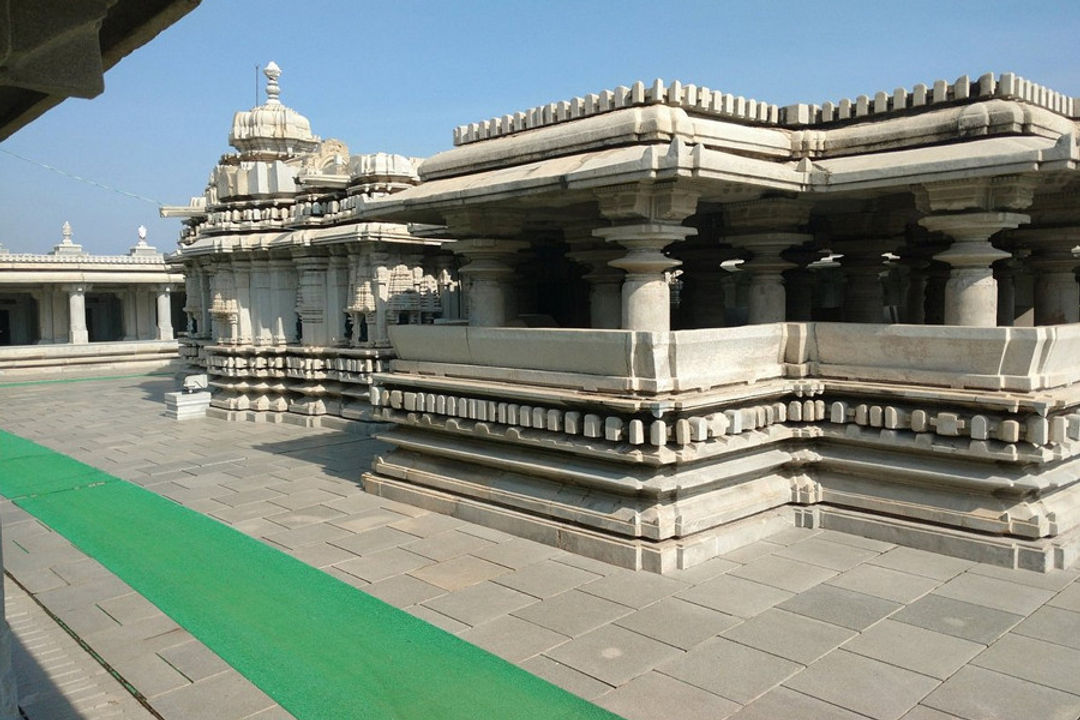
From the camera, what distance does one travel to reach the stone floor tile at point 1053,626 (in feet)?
15.6

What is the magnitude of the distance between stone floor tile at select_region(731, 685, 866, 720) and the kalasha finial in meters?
15.0

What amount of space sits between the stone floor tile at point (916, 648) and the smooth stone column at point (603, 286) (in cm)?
464

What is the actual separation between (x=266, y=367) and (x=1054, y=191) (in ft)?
37.3

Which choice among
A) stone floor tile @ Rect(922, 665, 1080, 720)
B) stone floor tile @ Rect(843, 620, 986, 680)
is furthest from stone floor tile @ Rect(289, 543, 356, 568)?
stone floor tile @ Rect(922, 665, 1080, 720)

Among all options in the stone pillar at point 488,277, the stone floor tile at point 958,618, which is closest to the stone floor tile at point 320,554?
the stone pillar at point 488,277

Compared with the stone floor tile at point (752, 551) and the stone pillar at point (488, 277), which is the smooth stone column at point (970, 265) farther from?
the stone pillar at point (488, 277)

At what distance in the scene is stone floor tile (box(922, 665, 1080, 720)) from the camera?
13.1 feet

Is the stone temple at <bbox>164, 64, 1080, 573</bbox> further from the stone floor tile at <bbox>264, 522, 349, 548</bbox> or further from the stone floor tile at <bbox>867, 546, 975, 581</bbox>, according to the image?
the stone floor tile at <bbox>264, 522, 349, 548</bbox>

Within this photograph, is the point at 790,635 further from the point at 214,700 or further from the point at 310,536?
the point at 310,536

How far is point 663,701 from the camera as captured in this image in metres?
4.18

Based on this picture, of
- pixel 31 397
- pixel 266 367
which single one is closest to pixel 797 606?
pixel 266 367

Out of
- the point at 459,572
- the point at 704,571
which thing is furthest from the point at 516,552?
the point at 704,571

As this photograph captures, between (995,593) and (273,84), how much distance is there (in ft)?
49.1

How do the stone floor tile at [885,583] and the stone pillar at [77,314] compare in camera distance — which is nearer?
the stone floor tile at [885,583]
